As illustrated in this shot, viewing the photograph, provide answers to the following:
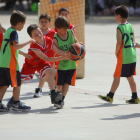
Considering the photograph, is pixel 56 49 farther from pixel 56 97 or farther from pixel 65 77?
pixel 56 97

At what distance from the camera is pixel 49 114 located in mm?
5137

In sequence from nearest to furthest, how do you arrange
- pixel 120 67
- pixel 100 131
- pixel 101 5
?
pixel 100 131
pixel 120 67
pixel 101 5

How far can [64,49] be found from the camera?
5469 mm

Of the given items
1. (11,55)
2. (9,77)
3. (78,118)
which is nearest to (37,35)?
(11,55)

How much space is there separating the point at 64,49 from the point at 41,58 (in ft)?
1.42

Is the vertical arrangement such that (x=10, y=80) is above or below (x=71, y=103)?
above

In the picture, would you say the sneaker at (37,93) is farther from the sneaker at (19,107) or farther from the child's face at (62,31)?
the child's face at (62,31)

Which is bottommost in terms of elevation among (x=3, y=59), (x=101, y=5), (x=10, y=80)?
(x=10, y=80)

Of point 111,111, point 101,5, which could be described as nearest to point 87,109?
point 111,111

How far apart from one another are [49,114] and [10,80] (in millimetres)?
818

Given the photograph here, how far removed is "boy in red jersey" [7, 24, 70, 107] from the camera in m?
5.31

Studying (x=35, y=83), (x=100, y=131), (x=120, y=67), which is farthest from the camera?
(x=35, y=83)

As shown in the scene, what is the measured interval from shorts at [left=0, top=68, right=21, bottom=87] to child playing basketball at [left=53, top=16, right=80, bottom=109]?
75 cm

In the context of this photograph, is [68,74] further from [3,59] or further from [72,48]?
[3,59]
